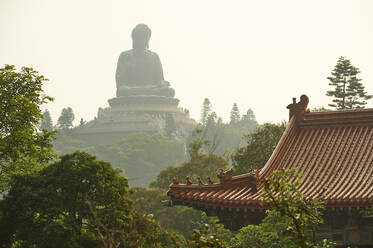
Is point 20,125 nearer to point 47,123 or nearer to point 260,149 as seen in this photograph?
point 260,149

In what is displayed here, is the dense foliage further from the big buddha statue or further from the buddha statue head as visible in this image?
the buddha statue head

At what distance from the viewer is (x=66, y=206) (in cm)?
→ 1630

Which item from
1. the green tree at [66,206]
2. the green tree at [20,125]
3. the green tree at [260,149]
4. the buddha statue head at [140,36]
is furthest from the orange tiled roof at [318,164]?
the buddha statue head at [140,36]

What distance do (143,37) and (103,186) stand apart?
271 ft

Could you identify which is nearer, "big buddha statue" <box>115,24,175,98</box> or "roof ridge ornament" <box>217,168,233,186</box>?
"roof ridge ornament" <box>217,168,233,186</box>

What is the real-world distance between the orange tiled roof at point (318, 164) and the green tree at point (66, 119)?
85.2 m

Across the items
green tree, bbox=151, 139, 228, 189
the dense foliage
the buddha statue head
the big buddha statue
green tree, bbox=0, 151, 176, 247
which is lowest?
green tree, bbox=0, 151, 176, 247

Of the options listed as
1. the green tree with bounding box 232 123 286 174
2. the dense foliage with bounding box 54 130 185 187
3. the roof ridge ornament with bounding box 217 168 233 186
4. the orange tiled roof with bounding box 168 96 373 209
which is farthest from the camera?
the dense foliage with bounding box 54 130 185 187

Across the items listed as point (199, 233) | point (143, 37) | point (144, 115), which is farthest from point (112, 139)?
point (199, 233)

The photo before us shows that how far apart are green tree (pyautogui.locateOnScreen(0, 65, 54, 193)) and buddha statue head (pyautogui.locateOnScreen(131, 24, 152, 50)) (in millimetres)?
73469

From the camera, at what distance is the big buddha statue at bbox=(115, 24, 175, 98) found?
9694 cm

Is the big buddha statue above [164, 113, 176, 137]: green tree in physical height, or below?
above

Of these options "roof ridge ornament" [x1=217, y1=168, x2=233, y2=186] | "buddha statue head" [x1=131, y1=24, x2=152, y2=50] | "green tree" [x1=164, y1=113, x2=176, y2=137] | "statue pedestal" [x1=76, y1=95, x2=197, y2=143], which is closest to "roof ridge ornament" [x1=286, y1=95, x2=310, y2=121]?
"roof ridge ornament" [x1=217, y1=168, x2=233, y2=186]

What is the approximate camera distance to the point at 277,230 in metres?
13.8
